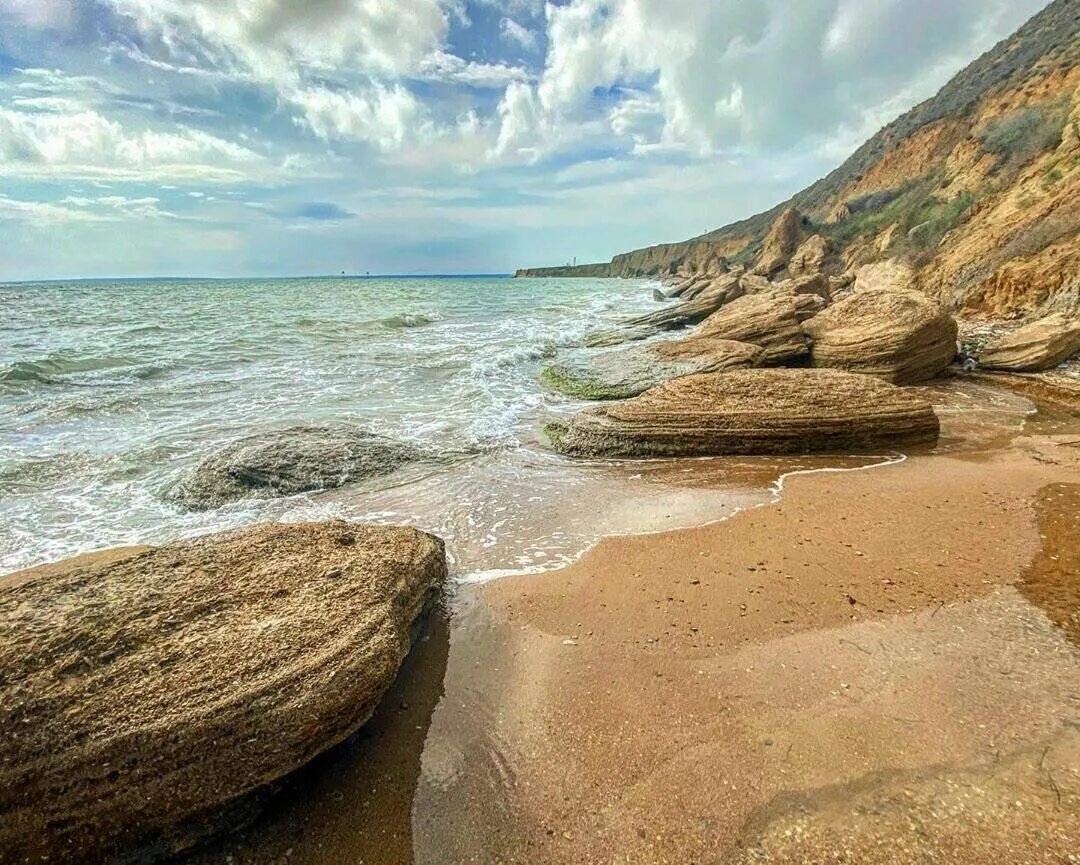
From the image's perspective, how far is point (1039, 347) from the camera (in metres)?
10.9

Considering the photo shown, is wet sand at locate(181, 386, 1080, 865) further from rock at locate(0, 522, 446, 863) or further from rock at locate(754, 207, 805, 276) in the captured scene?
rock at locate(754, 207, 805, 276)

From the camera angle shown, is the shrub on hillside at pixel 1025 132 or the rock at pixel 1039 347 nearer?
the rock at pixel 1039 347

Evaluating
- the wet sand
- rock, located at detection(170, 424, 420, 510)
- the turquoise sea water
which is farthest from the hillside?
rock, located at detection(170, 424, 420, 510)

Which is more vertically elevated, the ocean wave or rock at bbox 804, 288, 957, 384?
rock at bbox 804, 288, 957, 384

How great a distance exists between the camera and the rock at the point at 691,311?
22.1 meters

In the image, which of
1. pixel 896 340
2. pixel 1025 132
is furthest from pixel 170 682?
pixel 1025 132

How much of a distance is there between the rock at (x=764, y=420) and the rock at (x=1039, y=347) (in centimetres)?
516

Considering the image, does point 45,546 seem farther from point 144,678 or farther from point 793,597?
point 793,597

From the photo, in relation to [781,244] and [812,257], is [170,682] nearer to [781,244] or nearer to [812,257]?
[812,257]

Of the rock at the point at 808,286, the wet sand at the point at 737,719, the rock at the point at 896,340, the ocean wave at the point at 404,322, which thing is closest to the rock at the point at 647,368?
the rock at the point at 896,340

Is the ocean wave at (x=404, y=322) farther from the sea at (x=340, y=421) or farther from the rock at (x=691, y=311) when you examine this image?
the rock at (x=691, y=311)

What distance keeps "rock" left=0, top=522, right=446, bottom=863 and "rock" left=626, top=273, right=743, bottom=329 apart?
1951 centimetres

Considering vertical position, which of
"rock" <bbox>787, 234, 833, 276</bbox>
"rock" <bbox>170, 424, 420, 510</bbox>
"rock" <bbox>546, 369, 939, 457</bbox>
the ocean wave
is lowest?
the ocean wave

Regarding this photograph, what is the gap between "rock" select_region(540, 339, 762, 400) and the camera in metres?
11.6
